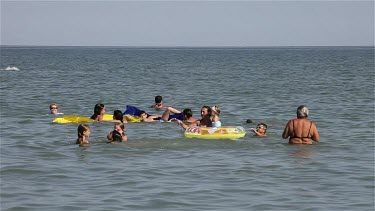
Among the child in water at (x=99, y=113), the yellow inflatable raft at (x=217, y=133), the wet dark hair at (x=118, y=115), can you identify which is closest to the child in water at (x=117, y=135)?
the yellow inflatable raft at (x=217, y=133)

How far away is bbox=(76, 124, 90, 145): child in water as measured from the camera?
1819 centimetres

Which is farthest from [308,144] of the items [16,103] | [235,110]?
[16,103]

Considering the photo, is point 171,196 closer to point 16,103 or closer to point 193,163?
point 193,163

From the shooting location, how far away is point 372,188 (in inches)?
529

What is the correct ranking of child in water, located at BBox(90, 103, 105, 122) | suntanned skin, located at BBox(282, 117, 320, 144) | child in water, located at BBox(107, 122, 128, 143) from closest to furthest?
suntanned skin, located at BBox(282, 117, 320, 144) → child in water, located at BBox(107, 122, 128, 143) → child in water, located at BBox(90, 103, 105, 122)

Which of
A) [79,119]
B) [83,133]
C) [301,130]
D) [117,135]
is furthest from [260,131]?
[79,119]

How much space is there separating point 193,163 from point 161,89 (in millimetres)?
27513

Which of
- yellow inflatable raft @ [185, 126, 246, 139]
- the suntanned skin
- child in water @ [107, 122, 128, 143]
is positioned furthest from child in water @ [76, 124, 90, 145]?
the suntanned skin

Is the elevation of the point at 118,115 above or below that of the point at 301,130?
below

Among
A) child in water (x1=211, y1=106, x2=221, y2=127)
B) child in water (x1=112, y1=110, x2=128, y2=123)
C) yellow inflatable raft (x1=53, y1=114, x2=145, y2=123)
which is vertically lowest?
yellow inflatable raft (x1=53, y1=114, x2=145, y2=123)

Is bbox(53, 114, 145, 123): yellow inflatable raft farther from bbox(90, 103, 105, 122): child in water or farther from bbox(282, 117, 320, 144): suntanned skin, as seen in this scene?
bbox(282, 117, 320, 144): suntanned skin

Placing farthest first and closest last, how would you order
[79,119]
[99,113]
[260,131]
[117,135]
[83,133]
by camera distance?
[79,119], [99,113], [260,131], [117,135], [83,133]

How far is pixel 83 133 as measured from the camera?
1827cm

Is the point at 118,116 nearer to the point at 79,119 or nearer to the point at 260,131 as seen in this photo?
the point at 79,119
